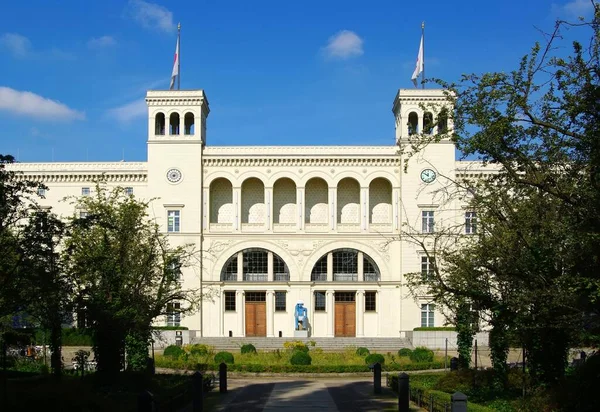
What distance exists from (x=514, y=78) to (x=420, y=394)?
12.5 meters

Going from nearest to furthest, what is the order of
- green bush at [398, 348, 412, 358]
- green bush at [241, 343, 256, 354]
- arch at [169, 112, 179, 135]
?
green bush at [398, 348, 412, 358]
green bush at [241, 343, 256, 354]
arch at [169, 112, 179, 135]

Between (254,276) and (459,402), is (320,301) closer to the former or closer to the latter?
(254,276)

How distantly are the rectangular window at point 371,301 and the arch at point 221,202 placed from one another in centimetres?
1120

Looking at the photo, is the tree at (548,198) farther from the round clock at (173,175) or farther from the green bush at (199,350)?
the round clock at (173,175)

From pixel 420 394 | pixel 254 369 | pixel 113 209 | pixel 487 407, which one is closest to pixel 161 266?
pixel 113 209

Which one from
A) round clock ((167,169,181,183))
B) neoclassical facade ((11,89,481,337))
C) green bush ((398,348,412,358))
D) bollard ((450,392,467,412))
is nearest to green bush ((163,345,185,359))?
neoclassical facade ((11,89,481,337))

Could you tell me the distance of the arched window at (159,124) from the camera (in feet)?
186

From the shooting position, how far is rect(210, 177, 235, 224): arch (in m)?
58.7

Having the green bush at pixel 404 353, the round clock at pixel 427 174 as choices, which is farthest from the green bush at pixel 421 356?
the round clock at pixel 427 174

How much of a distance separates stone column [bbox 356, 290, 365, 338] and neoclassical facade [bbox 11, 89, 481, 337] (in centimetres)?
7

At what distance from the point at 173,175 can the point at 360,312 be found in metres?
16.0

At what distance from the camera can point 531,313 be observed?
71.9 feet

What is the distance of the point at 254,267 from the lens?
187 feet

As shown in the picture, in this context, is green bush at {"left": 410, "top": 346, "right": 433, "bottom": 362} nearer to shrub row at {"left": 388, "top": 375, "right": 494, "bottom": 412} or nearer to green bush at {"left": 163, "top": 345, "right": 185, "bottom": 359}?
green bush at {"left": 163, "top": 345, "right": 185, "bottom": 359}
